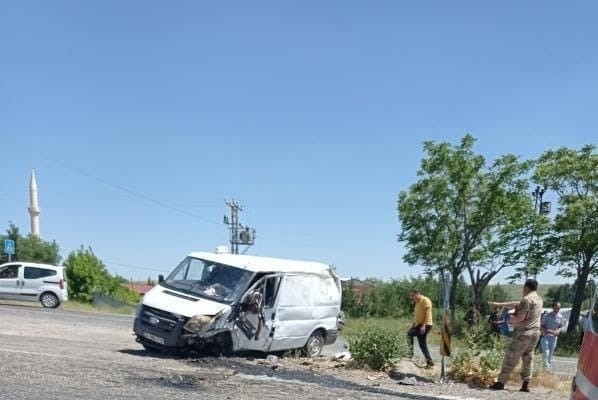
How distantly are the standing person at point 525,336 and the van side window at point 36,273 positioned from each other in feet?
76.7

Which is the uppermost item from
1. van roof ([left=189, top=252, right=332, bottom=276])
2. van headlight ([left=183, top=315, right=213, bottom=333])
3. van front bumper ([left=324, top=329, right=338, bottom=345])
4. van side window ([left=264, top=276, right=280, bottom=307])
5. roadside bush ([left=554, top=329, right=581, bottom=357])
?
van roof ([left=189, top=252, right=332, bottom=276])

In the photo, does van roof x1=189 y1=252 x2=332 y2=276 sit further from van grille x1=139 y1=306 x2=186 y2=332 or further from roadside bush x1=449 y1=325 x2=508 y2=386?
roadside bush x1=449 y1=325 x2=508 y2=386

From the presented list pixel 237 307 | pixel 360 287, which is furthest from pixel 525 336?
pixel 360 287

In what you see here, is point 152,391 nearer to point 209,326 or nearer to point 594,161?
point 209,326

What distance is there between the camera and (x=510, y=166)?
30781 millimetres

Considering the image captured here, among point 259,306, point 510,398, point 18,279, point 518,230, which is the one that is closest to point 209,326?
point 259,306

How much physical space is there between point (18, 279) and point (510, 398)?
24.2 metres

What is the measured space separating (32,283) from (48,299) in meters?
0.96

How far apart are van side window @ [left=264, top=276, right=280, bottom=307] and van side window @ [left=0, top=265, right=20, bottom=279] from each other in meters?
19.0

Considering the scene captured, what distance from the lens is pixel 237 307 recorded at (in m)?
12.6

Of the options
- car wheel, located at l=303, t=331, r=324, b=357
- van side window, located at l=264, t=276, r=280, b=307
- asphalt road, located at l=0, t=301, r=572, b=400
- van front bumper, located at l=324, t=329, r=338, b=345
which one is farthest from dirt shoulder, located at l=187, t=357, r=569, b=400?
van front bumper, located at l=324, t=329, r=338, b=345

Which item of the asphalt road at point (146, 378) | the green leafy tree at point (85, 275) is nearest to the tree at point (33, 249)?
the green leafy tree at point (85, 275)

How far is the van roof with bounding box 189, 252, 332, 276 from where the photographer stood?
44.3ft

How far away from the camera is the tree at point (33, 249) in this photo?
51.3 metres
